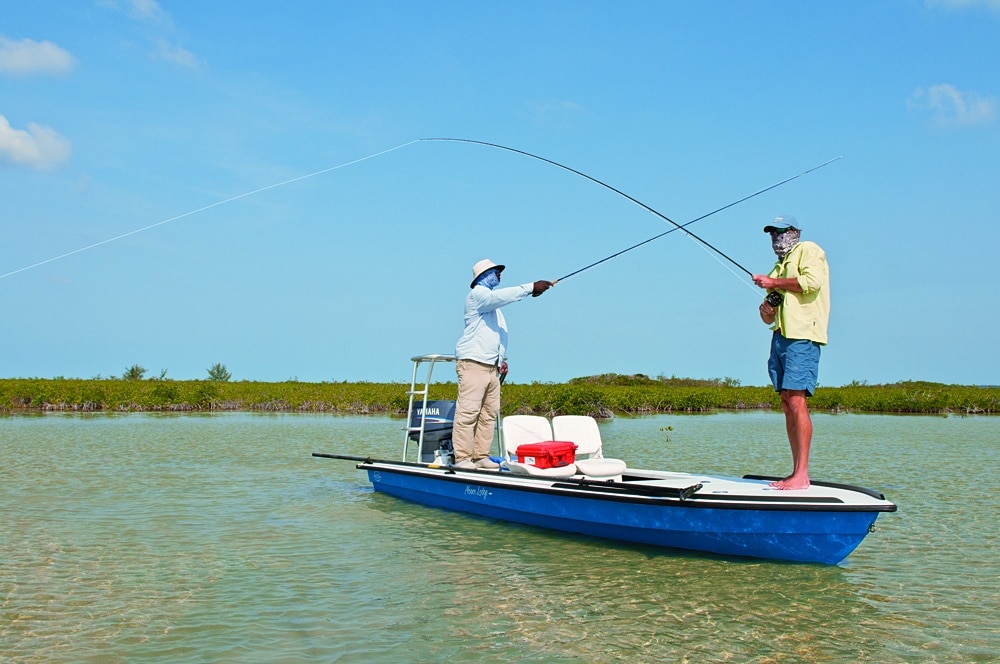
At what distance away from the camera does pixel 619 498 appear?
22.3 feet

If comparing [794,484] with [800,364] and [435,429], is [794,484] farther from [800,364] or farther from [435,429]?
[435,429]

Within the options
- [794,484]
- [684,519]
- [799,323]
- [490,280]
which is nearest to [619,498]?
[684,519]

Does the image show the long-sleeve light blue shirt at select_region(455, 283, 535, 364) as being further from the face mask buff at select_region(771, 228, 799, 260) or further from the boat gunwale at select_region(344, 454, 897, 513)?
the face mask buff at select_region(771, 228, 799, 260)

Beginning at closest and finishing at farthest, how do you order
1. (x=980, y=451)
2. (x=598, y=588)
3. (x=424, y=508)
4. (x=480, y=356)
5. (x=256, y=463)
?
1. (x=598, y=588)
2. (x=480, y=356)
3. (x=424, y=508)
4. (x=256, y=463)
5. (x=980, y=451)

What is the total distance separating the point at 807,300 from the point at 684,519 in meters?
1.99

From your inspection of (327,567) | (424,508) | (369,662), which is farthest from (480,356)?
(369,662)

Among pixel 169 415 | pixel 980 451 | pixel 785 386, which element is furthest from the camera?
pixel 169 415

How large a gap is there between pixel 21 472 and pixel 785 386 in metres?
11.2

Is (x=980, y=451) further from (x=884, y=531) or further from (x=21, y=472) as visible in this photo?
(x=21, y=472)

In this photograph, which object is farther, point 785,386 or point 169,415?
point 169,415

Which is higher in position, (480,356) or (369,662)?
(480,356)

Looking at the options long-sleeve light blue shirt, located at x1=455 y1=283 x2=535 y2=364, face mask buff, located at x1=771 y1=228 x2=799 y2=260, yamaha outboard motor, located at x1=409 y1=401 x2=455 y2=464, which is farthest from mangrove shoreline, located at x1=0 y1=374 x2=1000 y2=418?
face mask buff, located at x1=771 y1=228 x2=799 y2=260

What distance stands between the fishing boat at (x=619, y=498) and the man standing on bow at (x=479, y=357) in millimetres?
309

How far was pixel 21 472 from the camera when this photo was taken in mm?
12305
